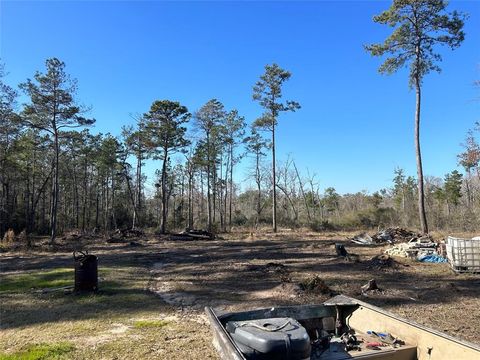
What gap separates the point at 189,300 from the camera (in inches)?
308

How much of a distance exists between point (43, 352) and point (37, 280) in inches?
259

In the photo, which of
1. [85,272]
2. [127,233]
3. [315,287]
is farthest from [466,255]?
[127,233]

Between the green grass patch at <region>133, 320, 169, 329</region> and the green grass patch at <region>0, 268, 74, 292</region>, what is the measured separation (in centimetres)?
450

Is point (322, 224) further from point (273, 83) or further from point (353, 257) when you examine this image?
point (353, 257)

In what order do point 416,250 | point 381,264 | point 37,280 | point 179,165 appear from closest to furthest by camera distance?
1. point 37,280
2. point 381,264
3. point 416,250
4. point 179,165

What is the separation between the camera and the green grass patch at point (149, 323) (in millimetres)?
5977

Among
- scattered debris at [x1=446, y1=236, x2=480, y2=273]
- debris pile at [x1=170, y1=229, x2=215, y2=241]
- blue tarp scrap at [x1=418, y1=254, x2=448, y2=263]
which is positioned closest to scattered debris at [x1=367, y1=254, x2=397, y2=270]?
blue tarp scrap at [x1=418, y1=254, x2=448, y2=263]

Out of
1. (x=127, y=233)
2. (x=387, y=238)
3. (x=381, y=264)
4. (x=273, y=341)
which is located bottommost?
(x=381, y=264)

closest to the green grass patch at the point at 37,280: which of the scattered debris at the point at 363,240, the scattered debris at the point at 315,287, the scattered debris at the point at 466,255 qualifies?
Answer: the scattered debris at the point at 315,287

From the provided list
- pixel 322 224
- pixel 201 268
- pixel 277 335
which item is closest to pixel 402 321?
pixel 277 335

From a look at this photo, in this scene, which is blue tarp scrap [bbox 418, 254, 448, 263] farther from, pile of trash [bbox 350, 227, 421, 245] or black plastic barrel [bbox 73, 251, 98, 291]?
black plastic barrel [bbox 73, 251, 98, 291]

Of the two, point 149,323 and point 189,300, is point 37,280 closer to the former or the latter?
point 189,300

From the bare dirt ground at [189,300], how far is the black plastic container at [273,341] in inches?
62.2

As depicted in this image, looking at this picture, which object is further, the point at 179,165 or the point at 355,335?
the point at 179,165
